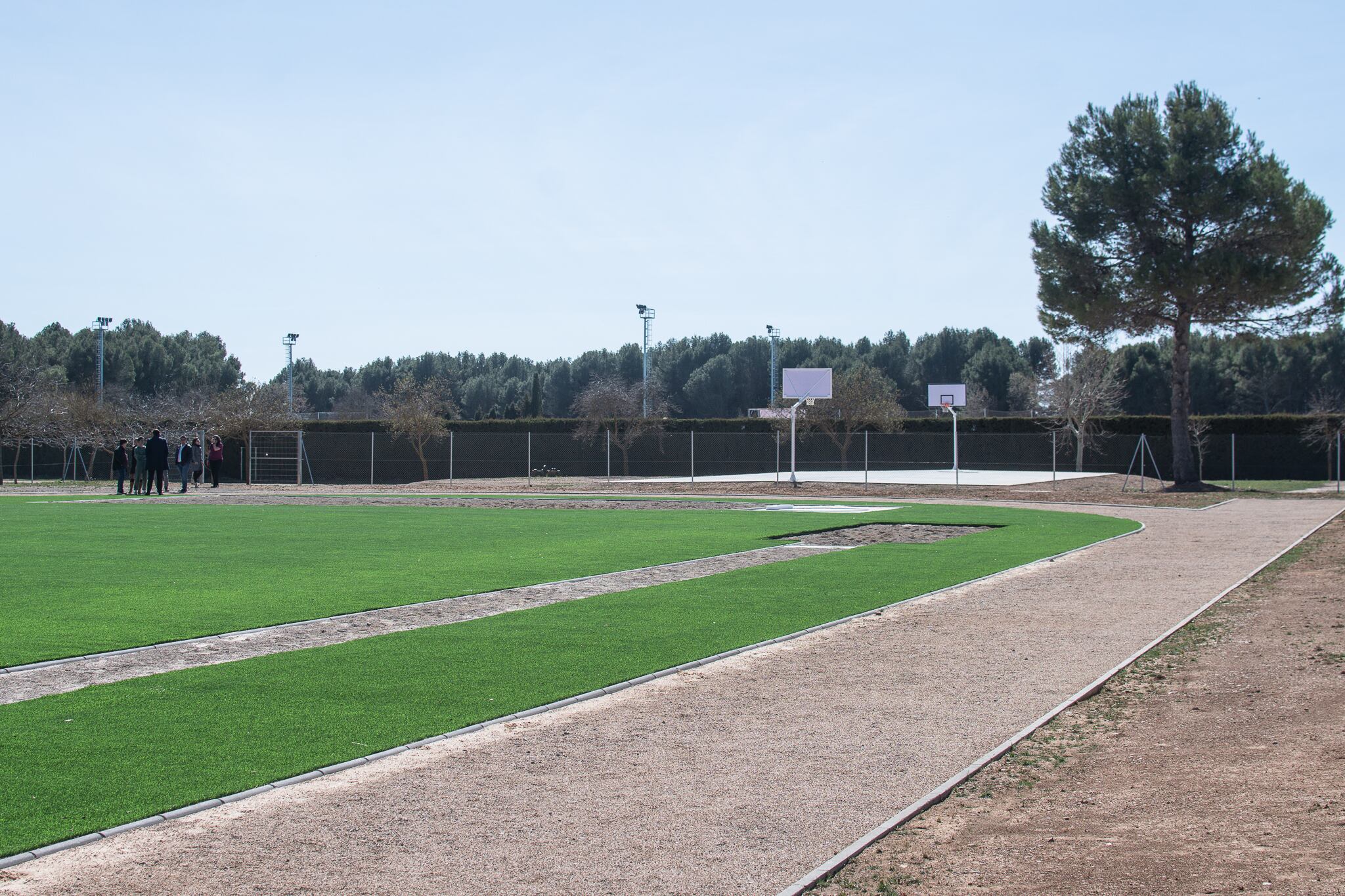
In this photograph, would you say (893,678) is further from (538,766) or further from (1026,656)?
(538,766)

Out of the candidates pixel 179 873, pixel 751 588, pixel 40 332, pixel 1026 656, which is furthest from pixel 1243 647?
pixel 40 332

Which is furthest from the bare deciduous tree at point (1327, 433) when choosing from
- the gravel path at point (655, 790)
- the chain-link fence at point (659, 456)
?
the gravel path at point (655, 790)

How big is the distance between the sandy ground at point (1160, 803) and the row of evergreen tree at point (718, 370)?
55042 millimetres

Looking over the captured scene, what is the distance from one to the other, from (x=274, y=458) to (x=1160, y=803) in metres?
45.1

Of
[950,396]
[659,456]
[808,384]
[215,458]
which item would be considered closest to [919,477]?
[950,396]

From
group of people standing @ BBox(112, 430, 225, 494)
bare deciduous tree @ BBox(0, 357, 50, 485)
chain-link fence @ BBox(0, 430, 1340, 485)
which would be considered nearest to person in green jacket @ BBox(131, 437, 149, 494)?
group of people standing @ BBox(112, 430, 225, 494)

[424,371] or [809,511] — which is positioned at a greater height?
[424,371]

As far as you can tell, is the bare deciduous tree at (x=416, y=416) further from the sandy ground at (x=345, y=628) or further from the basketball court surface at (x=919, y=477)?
the sandy ground at (x=345, y=628)

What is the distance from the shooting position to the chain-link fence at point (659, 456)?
45500mm

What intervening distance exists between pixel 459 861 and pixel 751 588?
29.1 feet

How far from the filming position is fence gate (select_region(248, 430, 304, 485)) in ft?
153

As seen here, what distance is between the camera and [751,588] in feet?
43.8

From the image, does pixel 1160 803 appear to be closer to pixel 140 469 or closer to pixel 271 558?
pixel 271 558

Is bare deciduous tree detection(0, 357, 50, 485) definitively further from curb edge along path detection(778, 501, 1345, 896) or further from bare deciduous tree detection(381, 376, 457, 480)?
curb edge along path detection(778, 501, 1345, 896)
